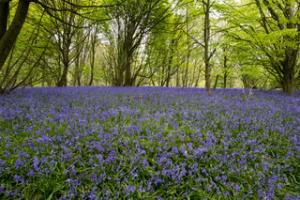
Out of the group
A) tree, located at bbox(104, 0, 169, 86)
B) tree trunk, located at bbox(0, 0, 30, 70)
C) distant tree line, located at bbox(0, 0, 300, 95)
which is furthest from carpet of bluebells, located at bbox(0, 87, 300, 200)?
tree, located at bbox(104, 0, 169, 86)

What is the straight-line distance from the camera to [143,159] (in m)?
2.45

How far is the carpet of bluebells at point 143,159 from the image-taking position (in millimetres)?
2068

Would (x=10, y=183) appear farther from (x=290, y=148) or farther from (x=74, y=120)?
(x=290, y=148)

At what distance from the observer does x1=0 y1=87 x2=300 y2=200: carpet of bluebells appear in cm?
207

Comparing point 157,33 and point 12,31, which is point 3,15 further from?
point 157,33

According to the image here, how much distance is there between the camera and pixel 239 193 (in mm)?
2217

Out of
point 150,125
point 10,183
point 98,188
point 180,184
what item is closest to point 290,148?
point 180,184

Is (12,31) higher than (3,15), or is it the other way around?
(3,15)

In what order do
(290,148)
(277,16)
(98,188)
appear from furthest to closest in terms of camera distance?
1. (277,16)
2. (290,148)
3. (98,188)

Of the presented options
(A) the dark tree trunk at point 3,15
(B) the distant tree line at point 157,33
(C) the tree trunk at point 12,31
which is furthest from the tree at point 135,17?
(C) the tree trunk at point 12,31

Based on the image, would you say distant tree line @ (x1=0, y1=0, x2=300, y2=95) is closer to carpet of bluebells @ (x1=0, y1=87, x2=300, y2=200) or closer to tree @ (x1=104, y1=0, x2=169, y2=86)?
tree @ (x1=104, y1=0, x2=169, y2=86)

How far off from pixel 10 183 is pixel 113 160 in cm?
111

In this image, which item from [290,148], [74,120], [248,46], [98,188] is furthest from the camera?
[248,46]

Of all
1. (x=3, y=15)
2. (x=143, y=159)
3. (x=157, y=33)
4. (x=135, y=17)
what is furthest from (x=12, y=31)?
(x=157, y=33)
